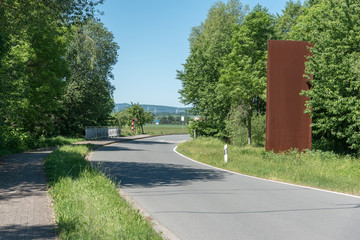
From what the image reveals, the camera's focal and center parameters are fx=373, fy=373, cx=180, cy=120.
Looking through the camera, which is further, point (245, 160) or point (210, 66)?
point (210, 66)

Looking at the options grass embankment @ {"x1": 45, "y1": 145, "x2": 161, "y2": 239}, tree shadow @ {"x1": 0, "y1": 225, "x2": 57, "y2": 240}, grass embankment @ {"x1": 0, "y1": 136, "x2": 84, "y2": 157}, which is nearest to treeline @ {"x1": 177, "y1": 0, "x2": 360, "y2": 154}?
grass embankment @ {"x1": 45, "y1": 145, "x2": 161, "y2": 239}

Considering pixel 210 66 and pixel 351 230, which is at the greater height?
pixel 210 66

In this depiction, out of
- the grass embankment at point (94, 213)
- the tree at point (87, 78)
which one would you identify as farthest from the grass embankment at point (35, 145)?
the grass embankment at point (94, 213)

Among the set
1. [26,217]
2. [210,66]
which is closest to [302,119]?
[26,217]

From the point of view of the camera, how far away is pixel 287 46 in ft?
59.8

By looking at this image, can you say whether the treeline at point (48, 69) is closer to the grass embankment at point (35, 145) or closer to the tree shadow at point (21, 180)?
the grass embankment at point (35, 145)

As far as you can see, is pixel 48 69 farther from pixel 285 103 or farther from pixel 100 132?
pixel 100 132

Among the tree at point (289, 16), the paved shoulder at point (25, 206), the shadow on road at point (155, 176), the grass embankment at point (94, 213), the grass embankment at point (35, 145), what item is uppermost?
the tree at point (289, 16)

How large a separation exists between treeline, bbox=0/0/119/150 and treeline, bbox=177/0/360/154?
1010 centimetres

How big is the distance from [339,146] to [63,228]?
18.8 m

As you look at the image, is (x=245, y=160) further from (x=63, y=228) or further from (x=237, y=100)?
(x=237, y=100)

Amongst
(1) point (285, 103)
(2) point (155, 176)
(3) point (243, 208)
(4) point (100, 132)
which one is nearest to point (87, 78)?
(4) point (100, 132)

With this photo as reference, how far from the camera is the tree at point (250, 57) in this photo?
2903 centimetres

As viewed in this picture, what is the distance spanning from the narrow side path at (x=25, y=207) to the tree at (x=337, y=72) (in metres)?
12.2
